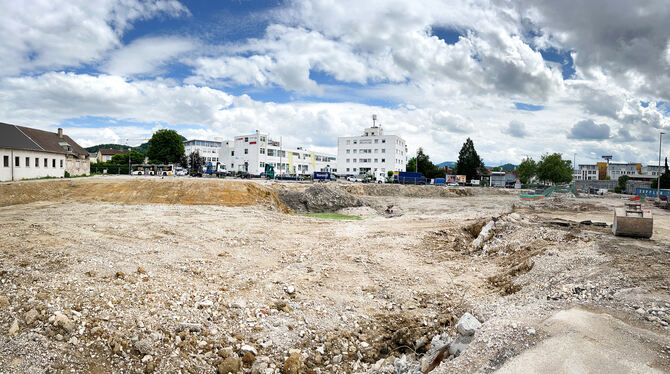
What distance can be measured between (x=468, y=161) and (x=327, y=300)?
3217 inches

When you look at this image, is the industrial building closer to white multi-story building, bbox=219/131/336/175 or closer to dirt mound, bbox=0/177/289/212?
dirt mound, bbox=0/177/289/212

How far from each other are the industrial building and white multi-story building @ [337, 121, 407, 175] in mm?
60226

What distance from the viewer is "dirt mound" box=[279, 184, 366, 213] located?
32.6 meters

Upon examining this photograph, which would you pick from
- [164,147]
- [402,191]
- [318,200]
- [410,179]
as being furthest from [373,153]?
[318,200]

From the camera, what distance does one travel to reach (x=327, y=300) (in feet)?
28.6

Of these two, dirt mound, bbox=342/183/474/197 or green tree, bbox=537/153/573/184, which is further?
green tree, bbox=537/153/573/184

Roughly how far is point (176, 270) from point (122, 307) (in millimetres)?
2572

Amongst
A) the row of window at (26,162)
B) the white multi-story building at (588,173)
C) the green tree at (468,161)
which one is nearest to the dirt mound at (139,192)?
the row of window at (26,162)

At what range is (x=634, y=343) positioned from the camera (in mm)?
4773

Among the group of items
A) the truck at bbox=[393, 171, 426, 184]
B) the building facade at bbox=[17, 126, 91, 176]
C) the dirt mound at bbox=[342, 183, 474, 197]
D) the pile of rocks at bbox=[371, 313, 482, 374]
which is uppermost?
the building facade at bbox=[17, 126, 91, 176]

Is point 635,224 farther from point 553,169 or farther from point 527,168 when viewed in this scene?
point 527,168

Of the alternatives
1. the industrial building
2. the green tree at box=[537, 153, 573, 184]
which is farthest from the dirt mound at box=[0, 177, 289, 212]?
the green tree at box=[537, 153, 573, 184]

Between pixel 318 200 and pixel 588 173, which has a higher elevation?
pixel 588 173

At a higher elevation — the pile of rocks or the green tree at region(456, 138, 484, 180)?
the green tree at region(456, 138, 484, 180)
